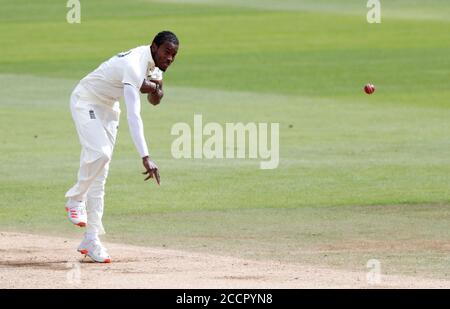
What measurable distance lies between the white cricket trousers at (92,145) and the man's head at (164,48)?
775 mm

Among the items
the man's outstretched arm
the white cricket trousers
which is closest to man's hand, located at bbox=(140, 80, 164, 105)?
the man's outstretched arm

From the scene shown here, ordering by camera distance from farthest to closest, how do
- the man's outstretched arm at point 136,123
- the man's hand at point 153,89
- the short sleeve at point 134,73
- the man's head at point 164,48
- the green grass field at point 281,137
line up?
the green grass field at point 281,137 → the man's hand at point 153,89 → the man's head at point 164,48 → the short sleeve at point 134,73 → the man's outstretched arm at point 136,123

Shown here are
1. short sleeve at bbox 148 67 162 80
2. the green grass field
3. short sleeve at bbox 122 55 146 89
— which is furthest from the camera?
the green grass field

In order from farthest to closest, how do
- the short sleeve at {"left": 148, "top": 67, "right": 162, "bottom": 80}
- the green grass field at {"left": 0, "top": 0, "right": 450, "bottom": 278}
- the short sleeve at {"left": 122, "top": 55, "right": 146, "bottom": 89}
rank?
1. the green grass field at {"left": 0, "top": 0, "right": 450, "bottom": 278}
2. the short sleeve at {"left": 148, "top": 67, "right": 162, "bottom": 80}
3. the short sleeve at {"left": 122, "top": 55, "right": 146, "bottom": 89}

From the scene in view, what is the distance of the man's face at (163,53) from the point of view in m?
12.8

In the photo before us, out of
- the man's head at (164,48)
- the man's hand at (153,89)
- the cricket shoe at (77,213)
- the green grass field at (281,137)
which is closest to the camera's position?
the man's head at (164,48)

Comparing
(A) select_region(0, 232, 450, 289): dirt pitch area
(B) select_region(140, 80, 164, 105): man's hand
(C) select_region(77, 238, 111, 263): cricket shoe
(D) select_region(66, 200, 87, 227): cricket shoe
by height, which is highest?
(B) select_region(140, 80, 164, 105): man's hand

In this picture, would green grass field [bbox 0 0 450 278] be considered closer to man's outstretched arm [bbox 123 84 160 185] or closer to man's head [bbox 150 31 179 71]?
man's outstretched arm [bbox 123 84 160 185]

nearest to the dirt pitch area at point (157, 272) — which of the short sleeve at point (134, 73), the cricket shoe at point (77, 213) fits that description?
the cricket shoe at point (77, 213)

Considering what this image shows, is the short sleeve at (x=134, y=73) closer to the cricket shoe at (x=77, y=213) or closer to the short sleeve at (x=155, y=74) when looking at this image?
the short sleeve at (x=155, y=74)

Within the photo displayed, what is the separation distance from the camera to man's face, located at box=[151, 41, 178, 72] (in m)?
12.8

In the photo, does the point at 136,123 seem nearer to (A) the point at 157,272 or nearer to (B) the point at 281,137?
(A) the point at 157,272

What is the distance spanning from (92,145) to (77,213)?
2.75 feet
